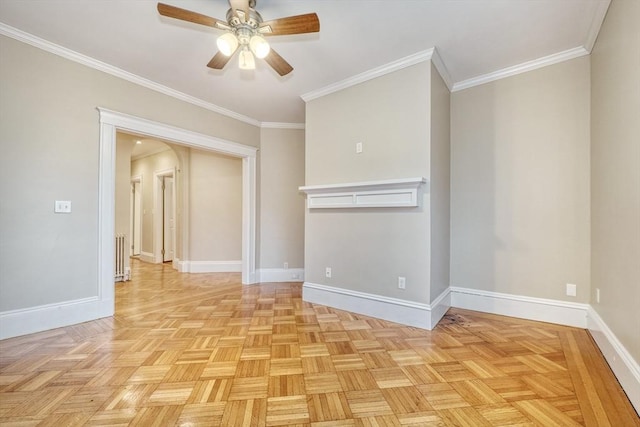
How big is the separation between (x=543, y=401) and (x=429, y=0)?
253 cm

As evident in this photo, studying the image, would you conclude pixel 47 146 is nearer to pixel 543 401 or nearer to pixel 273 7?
pixel 273 7

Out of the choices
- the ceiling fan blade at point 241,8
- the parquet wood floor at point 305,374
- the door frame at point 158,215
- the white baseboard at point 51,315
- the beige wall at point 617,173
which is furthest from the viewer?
the door frame at point 158,215

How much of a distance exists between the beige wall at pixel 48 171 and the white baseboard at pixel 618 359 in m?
4.02

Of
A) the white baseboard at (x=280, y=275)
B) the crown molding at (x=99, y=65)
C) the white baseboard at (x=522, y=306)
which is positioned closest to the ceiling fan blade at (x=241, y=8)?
the crown molding at (x=99, y=65)

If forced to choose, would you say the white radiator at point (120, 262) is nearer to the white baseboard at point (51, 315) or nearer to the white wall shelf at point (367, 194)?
the white baseboard at point (51, 315)

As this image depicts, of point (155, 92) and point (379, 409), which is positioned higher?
point (155, 92)


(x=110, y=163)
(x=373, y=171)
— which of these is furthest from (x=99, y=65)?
(x=373, y=171)

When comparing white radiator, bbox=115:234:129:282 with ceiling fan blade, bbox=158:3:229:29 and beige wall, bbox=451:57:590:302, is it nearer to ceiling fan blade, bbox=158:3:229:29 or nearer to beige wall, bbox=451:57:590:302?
ceiling fan blade, bbox=158:3:229:29

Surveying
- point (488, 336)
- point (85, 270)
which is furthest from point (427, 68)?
point (85, 270)

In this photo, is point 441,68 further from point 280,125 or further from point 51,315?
point 51,315

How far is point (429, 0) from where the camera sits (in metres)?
1.89

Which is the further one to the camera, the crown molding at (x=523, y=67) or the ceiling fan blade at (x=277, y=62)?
the crown molding at (x=523, y=67)

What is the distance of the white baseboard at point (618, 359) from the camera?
1.46m

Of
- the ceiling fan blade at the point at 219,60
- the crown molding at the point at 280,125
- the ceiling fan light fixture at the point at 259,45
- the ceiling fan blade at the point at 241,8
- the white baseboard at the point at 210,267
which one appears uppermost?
the crown molding at the point at 280,125
